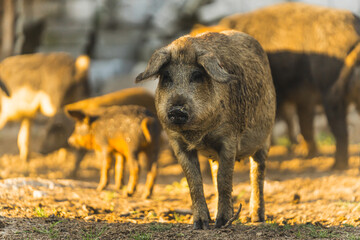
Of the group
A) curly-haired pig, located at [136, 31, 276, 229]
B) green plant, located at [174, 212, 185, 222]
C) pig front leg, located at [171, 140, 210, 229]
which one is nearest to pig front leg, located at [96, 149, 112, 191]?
green plant, located at [174, 212, 185, 222]

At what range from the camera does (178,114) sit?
3859 mm

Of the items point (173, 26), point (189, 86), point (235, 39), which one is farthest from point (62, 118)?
point (173, 26)

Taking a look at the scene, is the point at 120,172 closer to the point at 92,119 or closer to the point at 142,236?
the point at 92,119

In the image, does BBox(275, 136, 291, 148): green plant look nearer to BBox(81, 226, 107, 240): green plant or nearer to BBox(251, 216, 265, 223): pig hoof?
BBox(251, 216, 265, 223): pig hoof

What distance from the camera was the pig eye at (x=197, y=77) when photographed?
4.14 m

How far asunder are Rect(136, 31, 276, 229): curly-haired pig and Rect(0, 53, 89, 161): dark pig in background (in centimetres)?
494

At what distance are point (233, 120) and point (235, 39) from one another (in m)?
0.99

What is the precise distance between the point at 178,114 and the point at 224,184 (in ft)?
2.63

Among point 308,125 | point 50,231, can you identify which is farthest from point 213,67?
point 308,125

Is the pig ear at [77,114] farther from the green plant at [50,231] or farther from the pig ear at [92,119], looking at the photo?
the green plant at [50,231]

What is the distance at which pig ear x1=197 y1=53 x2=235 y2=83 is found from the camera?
394cm

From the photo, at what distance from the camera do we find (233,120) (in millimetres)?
4352

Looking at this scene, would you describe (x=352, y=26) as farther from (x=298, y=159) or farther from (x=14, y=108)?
(x=14, y=108)

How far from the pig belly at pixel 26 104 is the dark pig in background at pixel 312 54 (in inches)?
125
